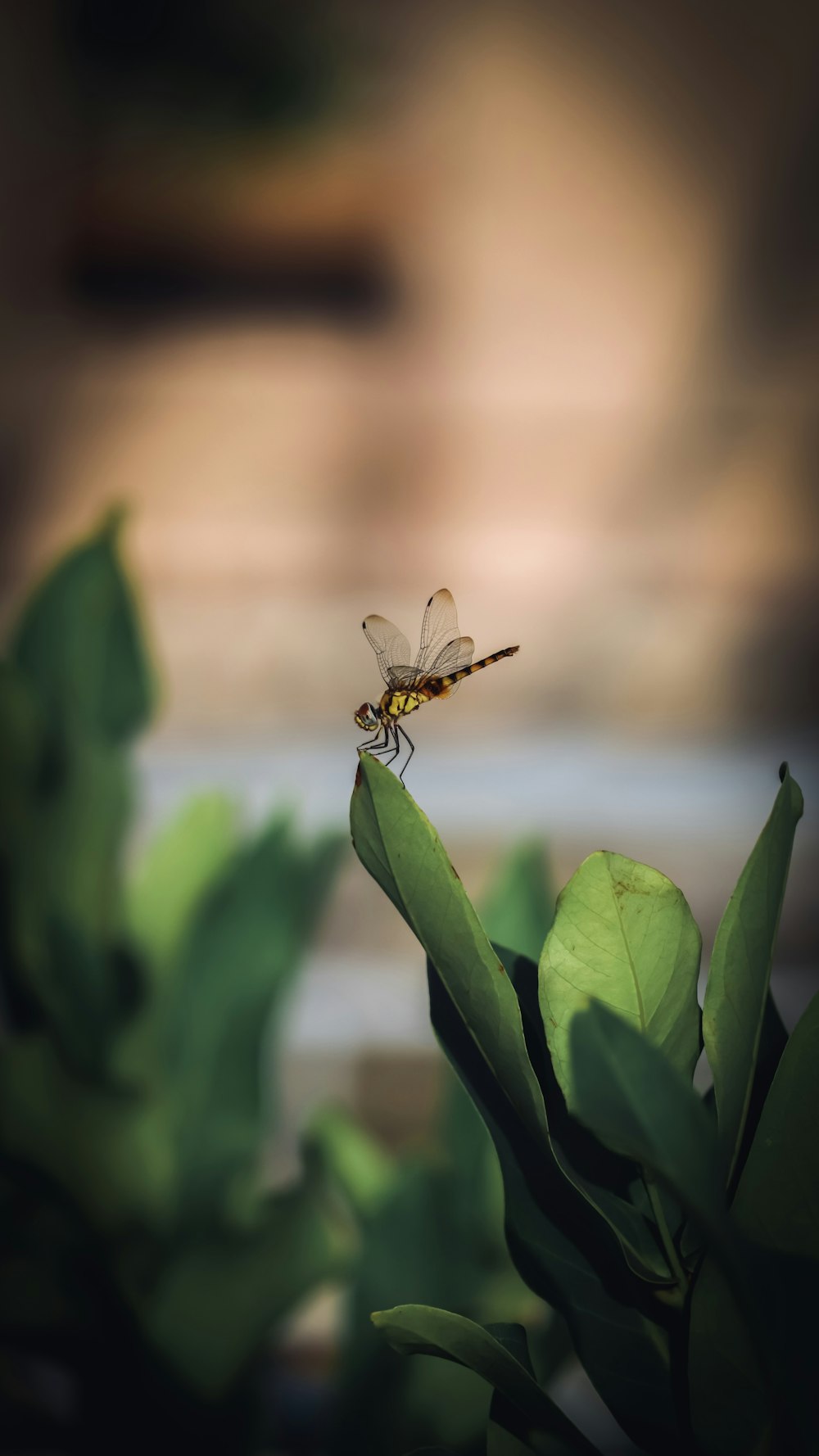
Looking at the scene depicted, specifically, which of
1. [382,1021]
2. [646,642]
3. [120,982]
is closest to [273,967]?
[120,982]

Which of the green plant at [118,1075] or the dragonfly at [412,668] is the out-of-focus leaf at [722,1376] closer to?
the dragonfly at [412,668]

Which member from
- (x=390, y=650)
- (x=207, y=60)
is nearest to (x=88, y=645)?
(x=390, y=650)

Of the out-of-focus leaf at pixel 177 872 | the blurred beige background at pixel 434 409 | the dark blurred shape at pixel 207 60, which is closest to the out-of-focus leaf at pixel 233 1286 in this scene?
the out-of-focus leaf at pixel 177 872

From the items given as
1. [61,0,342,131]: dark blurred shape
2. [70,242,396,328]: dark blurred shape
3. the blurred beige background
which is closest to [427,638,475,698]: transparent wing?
the blurred beige background

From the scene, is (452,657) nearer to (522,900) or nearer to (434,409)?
(522,900)

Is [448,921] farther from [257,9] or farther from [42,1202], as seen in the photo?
[257,9]
